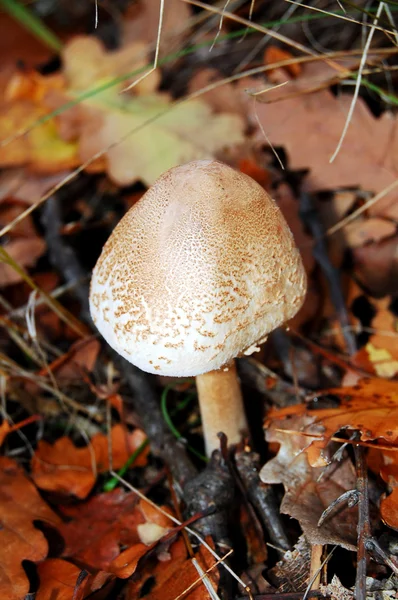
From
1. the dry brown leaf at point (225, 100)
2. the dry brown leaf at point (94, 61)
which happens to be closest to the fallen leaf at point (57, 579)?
the dry brown leaf at point (225, 100)

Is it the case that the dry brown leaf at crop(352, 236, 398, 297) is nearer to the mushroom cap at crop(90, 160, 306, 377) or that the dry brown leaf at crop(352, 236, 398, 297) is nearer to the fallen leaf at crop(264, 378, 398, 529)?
the fallen leaf at crop(264, 378, 398, 529)

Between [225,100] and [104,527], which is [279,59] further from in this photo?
[104,527]

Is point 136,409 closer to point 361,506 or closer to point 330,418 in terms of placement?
point 330,418

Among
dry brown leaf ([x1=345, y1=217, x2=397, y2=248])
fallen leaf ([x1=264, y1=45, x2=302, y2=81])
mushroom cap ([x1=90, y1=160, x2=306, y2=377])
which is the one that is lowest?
dry brown leaf ([x1=345, y1=217, x2=397, y2=248])

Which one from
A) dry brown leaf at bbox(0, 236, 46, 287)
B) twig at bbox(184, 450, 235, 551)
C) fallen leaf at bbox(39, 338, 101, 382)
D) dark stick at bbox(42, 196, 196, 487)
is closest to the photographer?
twig at bbox(184, 450, 235, 551)

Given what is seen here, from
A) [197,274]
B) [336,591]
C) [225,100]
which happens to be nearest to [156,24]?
[225,100]

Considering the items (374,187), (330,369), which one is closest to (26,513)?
(330,369)

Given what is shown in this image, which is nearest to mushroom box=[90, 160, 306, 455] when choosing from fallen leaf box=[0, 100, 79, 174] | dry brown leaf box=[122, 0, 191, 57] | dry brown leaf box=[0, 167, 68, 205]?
dry brown leaf box=[0, 167, 68, 205]

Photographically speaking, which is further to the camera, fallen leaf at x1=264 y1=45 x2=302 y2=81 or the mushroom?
fallen leaf at x1=264 y1=45 x2=302 y2=81
